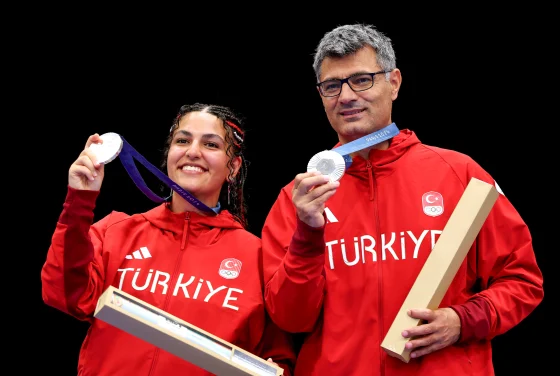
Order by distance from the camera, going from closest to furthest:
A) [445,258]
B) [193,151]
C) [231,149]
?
[445,258]
[193,151]
[231,149]

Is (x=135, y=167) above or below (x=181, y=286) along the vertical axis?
above

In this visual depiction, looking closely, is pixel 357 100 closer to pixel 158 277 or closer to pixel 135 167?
pixel 135 167

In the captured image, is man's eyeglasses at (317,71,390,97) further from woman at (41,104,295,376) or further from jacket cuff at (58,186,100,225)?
jacket cuff at (58,186,100,225)

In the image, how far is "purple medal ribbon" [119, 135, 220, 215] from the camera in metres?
2.25

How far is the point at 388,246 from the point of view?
209 centimetres

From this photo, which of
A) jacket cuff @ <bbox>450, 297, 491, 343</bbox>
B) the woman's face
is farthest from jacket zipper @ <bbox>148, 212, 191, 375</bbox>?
jacket cuff @ <bbox>450, 297, 491, 343</bbox>

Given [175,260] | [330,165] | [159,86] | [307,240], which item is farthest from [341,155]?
[159,86]

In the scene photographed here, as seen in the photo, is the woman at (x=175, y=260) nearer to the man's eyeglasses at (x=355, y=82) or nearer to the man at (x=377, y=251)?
the man at (x=377, y=251)

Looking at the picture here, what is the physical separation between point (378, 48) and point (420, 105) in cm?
110

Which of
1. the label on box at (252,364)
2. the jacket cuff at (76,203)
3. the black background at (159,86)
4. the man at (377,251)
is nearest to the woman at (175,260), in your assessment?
the jacket cuff at (76,203)

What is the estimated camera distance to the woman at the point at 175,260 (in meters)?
2.07

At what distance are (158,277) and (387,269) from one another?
77cm

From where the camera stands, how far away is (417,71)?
3.38 metres

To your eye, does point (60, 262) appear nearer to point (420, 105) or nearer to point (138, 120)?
point (138, 120)
